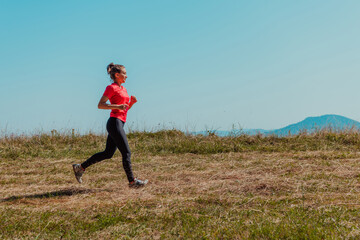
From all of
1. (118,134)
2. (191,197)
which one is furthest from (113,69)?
(191,197)

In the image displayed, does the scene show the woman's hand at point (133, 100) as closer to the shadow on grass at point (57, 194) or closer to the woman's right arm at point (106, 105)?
the woman's right arm at point (106, 105)

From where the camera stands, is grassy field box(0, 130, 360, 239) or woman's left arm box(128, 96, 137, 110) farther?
woman's left arm box(128, 96, 137, 110)

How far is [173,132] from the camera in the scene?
1347 cm

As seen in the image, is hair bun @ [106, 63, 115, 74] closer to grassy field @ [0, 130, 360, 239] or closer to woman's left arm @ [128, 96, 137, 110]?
woman's left arm @ [128, 96, 137, 110]

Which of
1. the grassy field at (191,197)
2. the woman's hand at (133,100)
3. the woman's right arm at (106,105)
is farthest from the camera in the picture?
the woman's hand at (133,100)

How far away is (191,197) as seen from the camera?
15.9 ft

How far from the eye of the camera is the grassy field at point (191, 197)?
3451 mm

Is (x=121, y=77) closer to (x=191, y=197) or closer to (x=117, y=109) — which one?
(x=117, y=109)

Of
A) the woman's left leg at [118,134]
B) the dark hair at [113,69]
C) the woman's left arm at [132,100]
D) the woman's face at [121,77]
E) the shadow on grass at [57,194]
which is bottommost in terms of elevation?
the shadow on grass at [57,194]

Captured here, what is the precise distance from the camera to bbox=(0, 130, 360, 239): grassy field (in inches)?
136

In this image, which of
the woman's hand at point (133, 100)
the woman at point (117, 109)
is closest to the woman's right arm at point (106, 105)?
the woman at point (117, 109)

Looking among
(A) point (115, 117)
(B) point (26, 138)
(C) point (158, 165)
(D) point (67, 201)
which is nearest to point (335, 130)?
(C) point (158, 165)

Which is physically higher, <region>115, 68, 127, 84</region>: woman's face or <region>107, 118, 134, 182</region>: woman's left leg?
<region>115, 68, 127, 84</region>: woman's face

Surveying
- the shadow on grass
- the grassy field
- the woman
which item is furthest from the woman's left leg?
the shadow on grass
